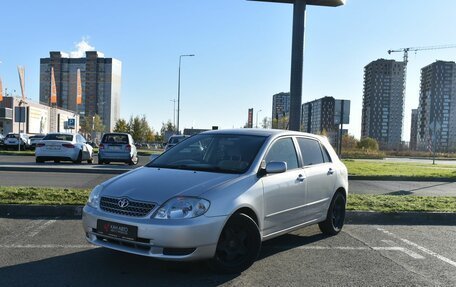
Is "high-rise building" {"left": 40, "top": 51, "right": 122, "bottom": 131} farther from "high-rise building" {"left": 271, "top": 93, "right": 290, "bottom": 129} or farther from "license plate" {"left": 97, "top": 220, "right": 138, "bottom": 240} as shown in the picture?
"license plate" {"left": 97, "top": 220, "right": 138, "bottom": 240}

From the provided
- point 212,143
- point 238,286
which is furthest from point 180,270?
point 212,143

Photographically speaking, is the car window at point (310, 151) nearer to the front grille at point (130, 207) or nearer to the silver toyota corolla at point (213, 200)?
the silver toyota corolla at point (213, 200)

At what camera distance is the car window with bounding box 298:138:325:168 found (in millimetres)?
6726

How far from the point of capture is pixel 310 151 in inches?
274

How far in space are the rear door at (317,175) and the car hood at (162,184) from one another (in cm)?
164

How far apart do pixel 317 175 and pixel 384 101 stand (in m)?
102

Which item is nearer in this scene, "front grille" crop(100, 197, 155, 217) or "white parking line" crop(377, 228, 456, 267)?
"front grille" crop(100, 197, 155, 217)

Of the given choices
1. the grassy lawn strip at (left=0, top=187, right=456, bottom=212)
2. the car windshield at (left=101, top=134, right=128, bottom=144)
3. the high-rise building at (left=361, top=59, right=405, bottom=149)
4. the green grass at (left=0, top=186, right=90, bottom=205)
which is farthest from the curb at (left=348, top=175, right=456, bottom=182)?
the high-rise building at (left=361, top=59, right=405, bottom=149)

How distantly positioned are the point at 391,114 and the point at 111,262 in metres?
105

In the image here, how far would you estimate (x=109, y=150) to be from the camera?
2064 cm

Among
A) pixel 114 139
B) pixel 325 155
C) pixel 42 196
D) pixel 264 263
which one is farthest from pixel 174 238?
pixel 114 139

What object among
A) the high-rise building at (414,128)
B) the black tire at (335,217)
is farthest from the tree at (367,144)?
the black tire at (335,217)

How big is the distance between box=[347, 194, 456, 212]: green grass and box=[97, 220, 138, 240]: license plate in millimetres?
5597

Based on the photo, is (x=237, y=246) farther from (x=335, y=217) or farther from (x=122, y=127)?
(x=122, y=127)
